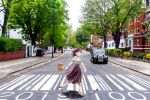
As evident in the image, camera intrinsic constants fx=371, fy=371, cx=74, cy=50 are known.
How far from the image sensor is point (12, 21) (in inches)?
2574

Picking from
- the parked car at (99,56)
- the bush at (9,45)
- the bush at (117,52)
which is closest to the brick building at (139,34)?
the bush at (117,52)

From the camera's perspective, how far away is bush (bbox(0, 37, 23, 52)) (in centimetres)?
4377

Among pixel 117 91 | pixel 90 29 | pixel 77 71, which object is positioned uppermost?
pixel 90 29

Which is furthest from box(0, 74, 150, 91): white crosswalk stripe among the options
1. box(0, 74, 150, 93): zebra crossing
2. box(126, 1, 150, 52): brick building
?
box(126, 1, 150, 52): brick building

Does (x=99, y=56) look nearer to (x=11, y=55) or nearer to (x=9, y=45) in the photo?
(x=9, y=45)

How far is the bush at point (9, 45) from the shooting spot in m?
43.8

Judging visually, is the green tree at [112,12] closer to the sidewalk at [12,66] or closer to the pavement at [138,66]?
the pavement at [138,66]

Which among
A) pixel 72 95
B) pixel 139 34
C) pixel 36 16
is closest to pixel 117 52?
pixel 139 34

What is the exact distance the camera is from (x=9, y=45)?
46.2 metres

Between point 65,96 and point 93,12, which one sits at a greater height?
point 93,12

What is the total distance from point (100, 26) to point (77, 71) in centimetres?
6865

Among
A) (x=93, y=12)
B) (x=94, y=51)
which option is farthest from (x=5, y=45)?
(x=93, y=12)

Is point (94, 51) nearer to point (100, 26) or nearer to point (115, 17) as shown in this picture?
point (115, 17)

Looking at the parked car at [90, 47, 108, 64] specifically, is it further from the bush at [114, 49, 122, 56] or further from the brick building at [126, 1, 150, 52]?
the brick building at [126, 1, 150, 52]
